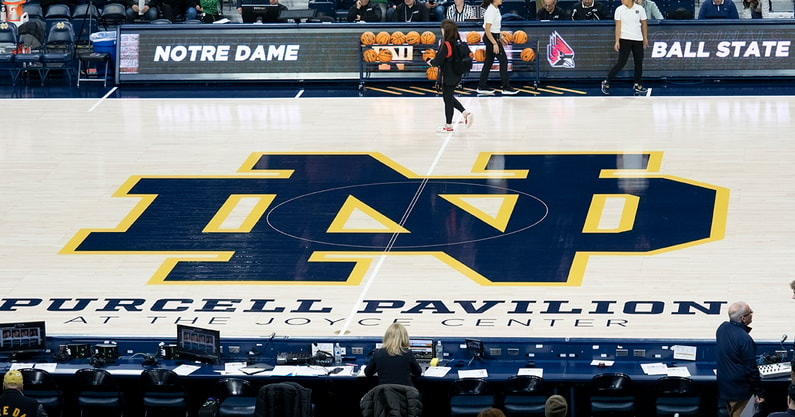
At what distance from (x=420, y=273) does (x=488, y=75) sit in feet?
33.2

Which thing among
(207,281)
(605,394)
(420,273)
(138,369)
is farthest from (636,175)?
(138,369)

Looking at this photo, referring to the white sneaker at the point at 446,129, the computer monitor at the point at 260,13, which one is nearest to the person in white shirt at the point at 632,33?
the white sneaker at the point at 446,129

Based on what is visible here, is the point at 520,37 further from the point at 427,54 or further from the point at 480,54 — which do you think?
the point at 427,54

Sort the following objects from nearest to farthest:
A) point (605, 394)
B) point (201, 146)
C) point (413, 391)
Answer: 1. point (413, 391)
2. point (605, 394)
3. point (201, 146)

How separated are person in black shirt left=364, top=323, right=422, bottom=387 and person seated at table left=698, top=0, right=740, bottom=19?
55.0 feet

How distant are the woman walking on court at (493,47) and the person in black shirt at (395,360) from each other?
14.1 meters

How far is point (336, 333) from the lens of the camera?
52.3 ft

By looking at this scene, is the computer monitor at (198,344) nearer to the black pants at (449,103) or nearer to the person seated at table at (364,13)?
the black pants at (449,103)

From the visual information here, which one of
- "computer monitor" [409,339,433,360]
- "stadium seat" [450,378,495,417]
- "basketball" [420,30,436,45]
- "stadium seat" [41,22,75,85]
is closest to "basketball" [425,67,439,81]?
"basketball" [420,30,436,45]

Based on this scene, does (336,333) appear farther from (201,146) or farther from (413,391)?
(201,146)

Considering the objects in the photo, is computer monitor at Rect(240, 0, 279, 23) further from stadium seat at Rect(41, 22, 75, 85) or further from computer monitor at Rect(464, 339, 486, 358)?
computer monitor at Rect(464, 339, 486, 358)

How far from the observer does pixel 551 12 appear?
28.3m

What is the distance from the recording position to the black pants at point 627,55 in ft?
86.2

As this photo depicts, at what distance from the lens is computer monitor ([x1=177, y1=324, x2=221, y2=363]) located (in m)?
14.3
